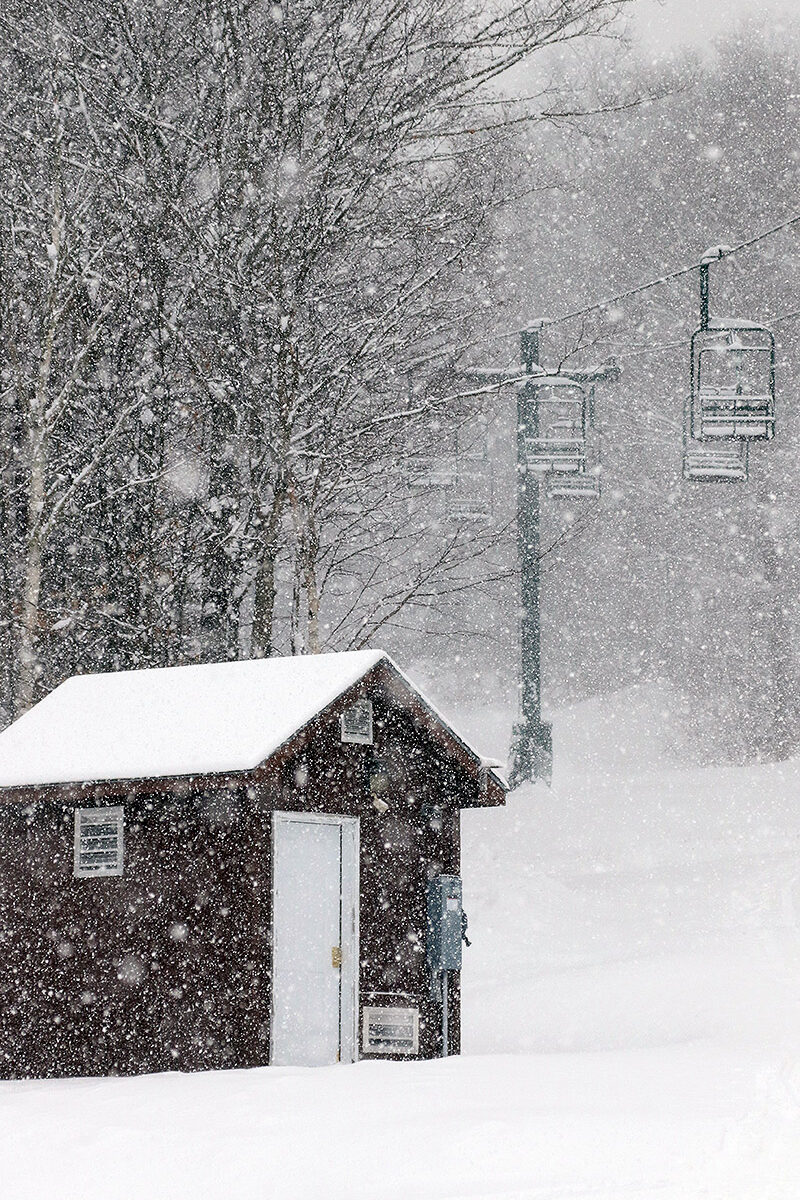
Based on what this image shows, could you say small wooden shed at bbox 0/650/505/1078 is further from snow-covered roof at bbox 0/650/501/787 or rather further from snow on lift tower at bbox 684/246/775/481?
snow on lift tower at bbox 684/246/775/481

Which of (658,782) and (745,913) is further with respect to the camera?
(658,782)

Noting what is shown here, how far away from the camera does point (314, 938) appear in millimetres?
13305

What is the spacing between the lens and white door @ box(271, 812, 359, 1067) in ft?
42.6

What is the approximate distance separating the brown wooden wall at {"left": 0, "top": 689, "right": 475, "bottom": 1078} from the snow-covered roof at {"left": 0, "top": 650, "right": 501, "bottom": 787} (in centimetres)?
21

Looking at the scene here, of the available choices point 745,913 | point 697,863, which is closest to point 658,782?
point 697,863

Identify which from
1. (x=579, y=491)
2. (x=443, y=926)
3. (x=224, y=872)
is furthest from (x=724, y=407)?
(x=224, y=872)

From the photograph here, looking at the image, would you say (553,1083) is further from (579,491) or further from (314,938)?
(579,491)

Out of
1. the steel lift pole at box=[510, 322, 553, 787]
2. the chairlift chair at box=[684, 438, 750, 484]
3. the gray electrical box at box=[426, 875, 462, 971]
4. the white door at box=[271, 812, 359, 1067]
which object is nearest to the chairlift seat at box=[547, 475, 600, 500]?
the steel lift pole at box=[510, 322, 553, 787]

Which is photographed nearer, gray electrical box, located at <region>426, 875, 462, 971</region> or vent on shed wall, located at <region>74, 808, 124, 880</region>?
vent on shed wall, located at <region>74, 808, 124, 880</region>

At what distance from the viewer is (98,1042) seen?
1298 cm

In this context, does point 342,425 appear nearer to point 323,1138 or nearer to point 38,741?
point 38,741

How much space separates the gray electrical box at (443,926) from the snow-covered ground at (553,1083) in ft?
4.15

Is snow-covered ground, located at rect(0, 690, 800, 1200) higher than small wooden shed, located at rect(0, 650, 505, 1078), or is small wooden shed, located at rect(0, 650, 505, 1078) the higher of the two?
small wooden shed, located at rect(0, 650, 505, 1078)

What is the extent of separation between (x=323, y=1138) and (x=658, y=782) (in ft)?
63.6
